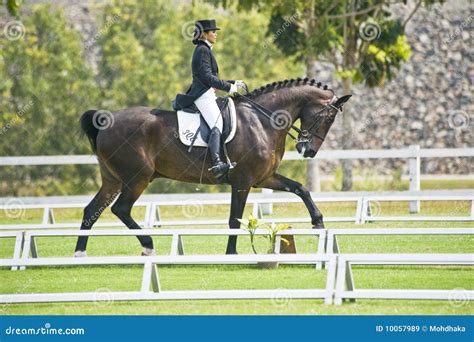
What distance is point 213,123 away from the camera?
14.2 metres

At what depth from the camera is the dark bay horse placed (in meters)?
14.2

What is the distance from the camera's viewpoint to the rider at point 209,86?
13977 mm

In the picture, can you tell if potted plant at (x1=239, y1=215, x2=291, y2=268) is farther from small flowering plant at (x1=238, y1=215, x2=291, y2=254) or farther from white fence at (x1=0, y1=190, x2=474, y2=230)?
white fence at (x1=0, y1=190, x2=474, y2=230)

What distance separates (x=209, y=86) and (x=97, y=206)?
6.65 ft

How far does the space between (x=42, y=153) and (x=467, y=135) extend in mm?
11118

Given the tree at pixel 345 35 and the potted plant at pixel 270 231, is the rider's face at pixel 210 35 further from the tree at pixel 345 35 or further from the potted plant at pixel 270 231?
the tree at pixel 345 35

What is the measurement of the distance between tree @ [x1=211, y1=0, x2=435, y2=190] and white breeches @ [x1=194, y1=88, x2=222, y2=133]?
9304 mm

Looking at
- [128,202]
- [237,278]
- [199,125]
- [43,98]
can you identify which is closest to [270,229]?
[237,278]

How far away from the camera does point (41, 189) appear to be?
93.4 feet

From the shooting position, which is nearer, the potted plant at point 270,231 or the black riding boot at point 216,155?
the potted plant at point 270,231

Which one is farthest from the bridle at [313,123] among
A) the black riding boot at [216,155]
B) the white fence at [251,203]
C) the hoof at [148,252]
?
the hoof at [148,252]

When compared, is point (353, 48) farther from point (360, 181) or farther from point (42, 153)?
point (42, 153)

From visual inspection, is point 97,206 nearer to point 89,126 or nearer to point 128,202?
point 128,202

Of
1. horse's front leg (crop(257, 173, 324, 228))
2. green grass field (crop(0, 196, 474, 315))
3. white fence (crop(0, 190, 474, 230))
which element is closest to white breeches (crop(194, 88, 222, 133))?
horse's front leg (crop(257, 173, 324, 228))
